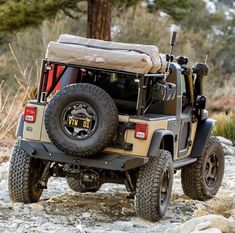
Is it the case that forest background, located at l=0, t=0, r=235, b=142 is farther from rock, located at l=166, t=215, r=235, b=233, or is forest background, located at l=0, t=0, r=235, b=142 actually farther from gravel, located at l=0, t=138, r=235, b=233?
rock, located at l=166, t=215, r=235, b=233

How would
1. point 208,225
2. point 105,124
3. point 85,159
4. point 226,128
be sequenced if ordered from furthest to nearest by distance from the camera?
point 226,128 < point 85,159 < point 105,124 < point 208,225

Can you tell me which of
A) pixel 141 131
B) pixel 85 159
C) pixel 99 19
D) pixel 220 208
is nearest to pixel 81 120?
pixel 85 159

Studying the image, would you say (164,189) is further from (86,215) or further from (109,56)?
(109,56)

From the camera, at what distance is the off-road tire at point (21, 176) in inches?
303

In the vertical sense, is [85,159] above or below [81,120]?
below

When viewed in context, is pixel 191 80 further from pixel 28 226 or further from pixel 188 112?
pixel 28 226

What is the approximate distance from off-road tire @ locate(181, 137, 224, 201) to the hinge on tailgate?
79.0 inches

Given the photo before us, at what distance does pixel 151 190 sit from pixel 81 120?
3.20ft

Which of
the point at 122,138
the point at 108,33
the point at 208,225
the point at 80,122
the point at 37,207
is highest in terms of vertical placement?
the point at 108,33

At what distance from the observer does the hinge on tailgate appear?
721 cm

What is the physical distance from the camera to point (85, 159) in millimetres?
7293

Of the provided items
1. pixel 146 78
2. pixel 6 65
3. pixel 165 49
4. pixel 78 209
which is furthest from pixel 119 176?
pixel 165 49

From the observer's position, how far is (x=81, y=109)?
23.4 ft

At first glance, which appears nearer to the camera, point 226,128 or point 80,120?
point 80,120
